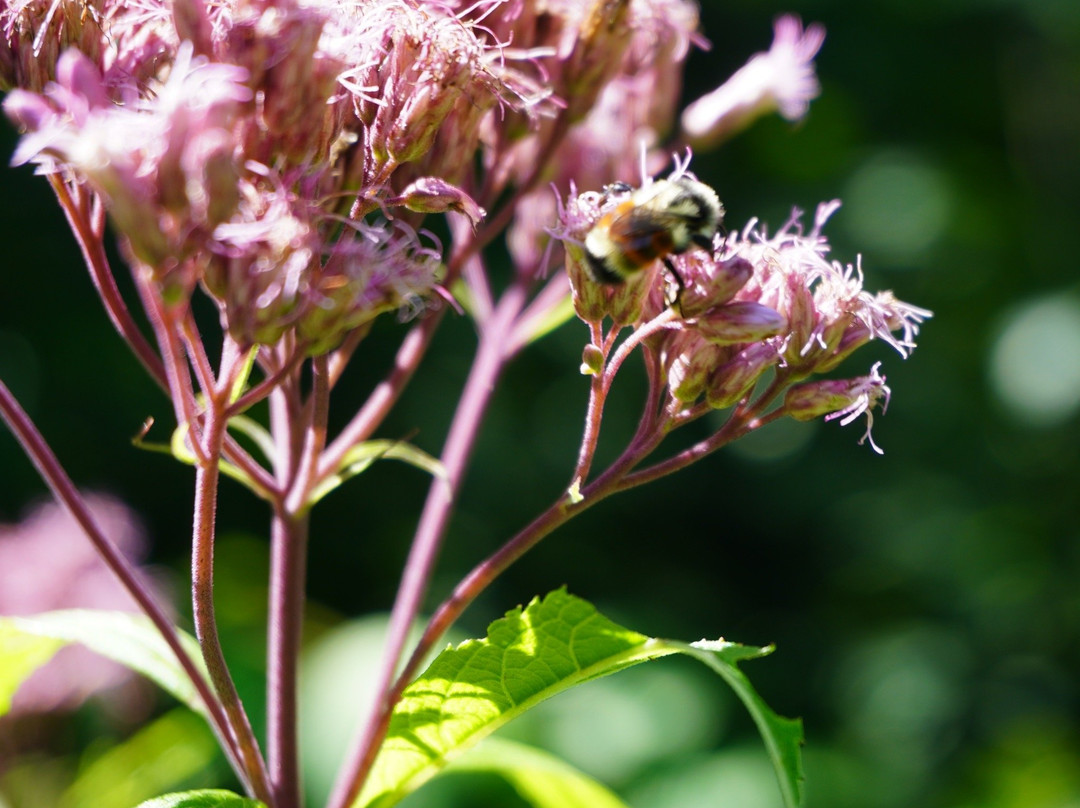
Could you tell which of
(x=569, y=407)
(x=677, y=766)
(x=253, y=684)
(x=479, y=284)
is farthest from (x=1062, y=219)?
(x=253, y=684)

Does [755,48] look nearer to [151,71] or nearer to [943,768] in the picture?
[943,768]

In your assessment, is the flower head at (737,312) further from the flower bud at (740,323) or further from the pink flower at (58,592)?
the pink flower at (58,592)

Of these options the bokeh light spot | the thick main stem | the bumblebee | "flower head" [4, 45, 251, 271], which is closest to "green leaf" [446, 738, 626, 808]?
the thick main stem

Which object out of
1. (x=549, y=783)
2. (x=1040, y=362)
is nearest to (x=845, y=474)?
(x=1040, y=362)

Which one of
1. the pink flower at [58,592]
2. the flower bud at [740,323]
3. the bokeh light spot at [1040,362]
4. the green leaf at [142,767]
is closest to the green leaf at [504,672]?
the flower bud at [740,323]

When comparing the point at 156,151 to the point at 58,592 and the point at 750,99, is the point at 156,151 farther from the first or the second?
the point at 58,592
